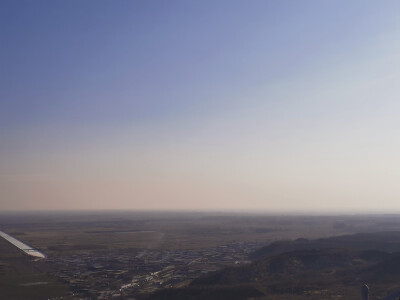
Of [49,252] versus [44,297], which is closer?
[44,297]

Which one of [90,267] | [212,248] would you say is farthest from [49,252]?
[212,248]

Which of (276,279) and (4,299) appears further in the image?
(276,279)

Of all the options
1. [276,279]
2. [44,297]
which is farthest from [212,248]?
[44,297]

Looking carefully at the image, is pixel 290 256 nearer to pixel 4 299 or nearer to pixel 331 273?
pixel 331 273

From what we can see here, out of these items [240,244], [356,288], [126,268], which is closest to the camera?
[356,288]

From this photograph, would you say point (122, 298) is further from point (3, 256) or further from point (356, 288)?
point (3, 256)

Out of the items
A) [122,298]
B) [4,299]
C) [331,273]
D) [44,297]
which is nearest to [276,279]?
[331,273]

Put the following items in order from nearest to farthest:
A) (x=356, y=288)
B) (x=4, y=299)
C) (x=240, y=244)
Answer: (x=356, y=288), (x=4, y=299), (x=240, y=244)

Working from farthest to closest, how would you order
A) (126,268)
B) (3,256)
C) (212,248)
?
(212,248) → (3,256) → (126,268)

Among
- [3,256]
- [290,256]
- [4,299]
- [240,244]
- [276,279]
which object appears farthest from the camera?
[240,244]
